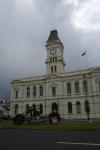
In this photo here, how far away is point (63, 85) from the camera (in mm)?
72375

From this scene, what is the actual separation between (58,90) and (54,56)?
56.1ft

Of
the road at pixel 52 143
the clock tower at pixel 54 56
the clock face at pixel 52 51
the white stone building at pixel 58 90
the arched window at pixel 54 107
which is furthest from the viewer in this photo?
the clock face at pixel 52 51

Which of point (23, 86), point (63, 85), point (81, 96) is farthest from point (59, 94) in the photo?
point (23, 86)

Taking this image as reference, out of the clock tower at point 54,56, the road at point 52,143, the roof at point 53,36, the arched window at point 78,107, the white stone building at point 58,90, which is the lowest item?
the road at point 52,143

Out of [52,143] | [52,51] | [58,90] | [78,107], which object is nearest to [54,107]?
[58,90]

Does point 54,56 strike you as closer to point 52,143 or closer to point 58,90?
point 58,90

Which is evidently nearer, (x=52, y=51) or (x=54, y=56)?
(x=54, y=56)

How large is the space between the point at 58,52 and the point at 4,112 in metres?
64.1

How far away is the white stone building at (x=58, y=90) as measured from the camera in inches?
2596

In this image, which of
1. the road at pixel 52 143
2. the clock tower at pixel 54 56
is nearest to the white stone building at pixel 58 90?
the clock tower at pixel 54 56

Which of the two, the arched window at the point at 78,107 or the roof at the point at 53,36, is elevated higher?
the roof at the point at 53,36

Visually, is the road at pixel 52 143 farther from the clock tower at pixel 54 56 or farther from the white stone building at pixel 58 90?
the clock tower at pixel 54 56

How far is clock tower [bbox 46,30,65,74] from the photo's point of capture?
261 feet

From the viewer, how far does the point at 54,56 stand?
Answer: 81.6 meters
